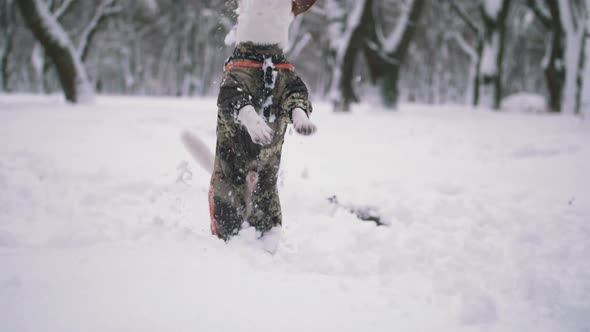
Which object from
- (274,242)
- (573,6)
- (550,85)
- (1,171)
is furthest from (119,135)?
(550,85)

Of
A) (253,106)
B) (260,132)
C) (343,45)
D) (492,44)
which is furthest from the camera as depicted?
(492,44)

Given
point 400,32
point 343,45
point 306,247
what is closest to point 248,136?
point 306,247

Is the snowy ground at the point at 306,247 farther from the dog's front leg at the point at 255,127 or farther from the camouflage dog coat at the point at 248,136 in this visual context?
the dog's front leg at the point at 255,127

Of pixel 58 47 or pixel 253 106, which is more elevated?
pixel 58 47

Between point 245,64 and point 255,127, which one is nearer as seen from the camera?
point 255,127

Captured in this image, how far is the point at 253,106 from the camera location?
1.64m

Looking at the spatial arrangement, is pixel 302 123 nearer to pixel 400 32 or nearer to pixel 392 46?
pixel 392 46

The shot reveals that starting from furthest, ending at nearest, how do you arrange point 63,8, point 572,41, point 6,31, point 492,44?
point 6,31 → point 492,44 → point 63,8 → point 572,41

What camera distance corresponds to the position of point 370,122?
7613 millimetres

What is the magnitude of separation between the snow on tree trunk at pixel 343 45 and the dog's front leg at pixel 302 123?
8.39 metres

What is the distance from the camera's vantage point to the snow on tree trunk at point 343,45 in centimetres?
947

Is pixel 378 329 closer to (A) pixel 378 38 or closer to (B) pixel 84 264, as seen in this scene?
(B) pixel 84 264

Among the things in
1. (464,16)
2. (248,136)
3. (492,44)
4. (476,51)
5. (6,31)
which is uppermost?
(464,16)

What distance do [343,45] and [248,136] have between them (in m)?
8.54
